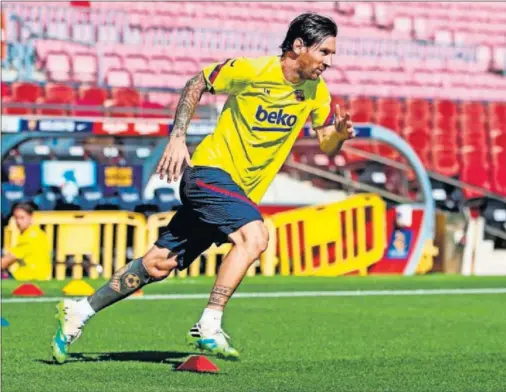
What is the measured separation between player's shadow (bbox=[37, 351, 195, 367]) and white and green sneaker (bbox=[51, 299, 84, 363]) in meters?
0.13

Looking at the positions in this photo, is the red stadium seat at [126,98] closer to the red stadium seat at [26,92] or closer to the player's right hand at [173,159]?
the red stadium seat at [26,92]

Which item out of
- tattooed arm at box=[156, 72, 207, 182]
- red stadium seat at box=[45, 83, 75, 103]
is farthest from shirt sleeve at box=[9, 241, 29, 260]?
tattooed arm at box=[156, 72, 207, 182]

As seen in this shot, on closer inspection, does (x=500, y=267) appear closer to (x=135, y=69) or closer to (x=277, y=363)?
(x=135, y=69)

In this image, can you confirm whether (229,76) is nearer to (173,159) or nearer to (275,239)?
(173,159)

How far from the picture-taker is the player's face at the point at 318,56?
267 inches

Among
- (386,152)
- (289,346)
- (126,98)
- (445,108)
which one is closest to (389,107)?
(445,108)

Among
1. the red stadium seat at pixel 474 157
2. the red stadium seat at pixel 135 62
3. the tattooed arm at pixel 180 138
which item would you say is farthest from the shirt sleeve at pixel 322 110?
the red stadium seat at pixel 135 62

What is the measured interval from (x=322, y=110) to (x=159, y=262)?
1.23m

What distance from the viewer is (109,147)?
18438 mm

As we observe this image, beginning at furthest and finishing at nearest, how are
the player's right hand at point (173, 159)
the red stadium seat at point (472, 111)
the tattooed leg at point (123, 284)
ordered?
the red stadium seat at point (472, 111) < the tattooed leg at point (123, 284) < the player's right hand at point (173, 159)

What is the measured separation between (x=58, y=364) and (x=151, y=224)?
32.5ft

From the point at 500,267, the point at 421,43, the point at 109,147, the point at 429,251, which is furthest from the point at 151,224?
the point at 421,43

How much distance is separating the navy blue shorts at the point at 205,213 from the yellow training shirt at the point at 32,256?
825cm

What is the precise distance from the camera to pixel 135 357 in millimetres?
7543
